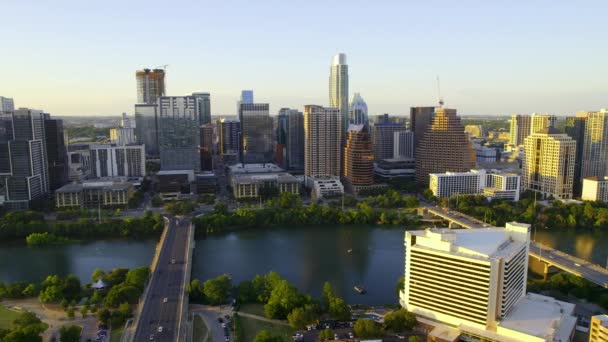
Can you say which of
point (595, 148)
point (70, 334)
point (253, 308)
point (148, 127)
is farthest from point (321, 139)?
point (70, 334)

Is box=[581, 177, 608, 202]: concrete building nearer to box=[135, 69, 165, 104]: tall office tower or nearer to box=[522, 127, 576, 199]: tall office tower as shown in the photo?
box=[522, 127, 576, 199]: tall office tower

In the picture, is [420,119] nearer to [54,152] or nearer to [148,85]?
[54,152]

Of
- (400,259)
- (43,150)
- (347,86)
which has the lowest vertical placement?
(400,259)

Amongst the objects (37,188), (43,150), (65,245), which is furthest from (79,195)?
(65,245)

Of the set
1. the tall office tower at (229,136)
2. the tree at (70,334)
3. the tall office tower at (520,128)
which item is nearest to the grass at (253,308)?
the tree at (70,334)

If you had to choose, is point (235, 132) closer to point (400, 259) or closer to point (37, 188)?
point (37, 188)

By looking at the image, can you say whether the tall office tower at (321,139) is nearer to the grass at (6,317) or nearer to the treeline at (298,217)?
the treeline at (298,217)
